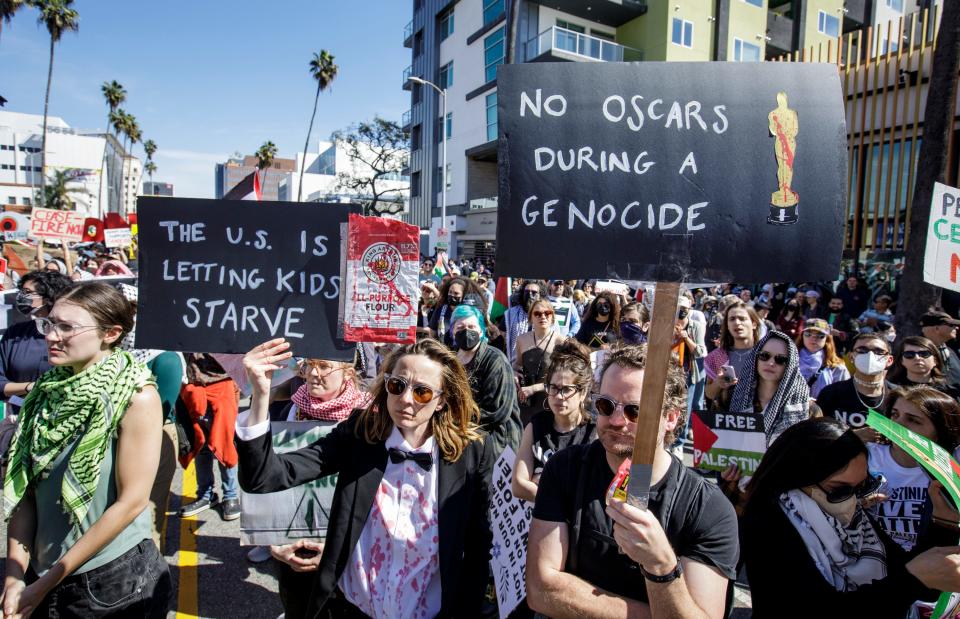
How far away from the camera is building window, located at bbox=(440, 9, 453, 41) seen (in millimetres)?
35609

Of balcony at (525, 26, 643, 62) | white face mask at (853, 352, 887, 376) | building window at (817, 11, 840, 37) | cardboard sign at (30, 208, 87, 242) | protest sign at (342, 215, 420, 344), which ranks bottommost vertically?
white face mask at (853, 352, 887, 376)

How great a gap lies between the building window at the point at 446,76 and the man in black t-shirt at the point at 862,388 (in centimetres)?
3508

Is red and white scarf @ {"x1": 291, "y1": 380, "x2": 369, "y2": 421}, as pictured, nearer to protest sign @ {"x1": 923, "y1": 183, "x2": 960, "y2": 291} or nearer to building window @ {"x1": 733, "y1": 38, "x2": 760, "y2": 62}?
protest sign @ {"x1": 923, "y1": 183, "x2": 960, "y2": 291}

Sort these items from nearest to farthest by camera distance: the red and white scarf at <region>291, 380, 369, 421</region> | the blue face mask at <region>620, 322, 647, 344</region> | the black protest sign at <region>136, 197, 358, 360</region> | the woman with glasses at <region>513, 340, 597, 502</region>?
1. the black protest sign at <region>136, 197, 358, 360</region>
2. the woman with glasses at <region>513, 340, 597, 502</region>
3. the red and white scarf at <region>291, 380, 369, 421</region>
4. the blue face mask at <region>620, 322, 647, 344</region>

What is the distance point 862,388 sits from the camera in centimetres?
401

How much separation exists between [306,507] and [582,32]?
1231 inches

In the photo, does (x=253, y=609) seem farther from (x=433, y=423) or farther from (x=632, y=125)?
(x=632, y=125)

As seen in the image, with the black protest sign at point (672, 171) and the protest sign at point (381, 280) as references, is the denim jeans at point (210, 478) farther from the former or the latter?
the black protest sign at point (672, 171)

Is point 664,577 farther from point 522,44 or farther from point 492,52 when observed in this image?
point 492,52

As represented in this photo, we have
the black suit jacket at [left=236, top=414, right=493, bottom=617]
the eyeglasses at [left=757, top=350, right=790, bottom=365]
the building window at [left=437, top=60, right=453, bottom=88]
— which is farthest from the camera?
the building window at [left=437, top=60, right=453, bottom=88]

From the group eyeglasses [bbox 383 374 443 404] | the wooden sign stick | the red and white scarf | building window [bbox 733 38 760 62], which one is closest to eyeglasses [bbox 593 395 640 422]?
the wooden sign stick

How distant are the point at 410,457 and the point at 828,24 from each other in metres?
38.2

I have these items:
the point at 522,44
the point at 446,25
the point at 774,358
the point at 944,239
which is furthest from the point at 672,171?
the point at 446,25

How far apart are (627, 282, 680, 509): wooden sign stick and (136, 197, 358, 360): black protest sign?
132 centimetres
